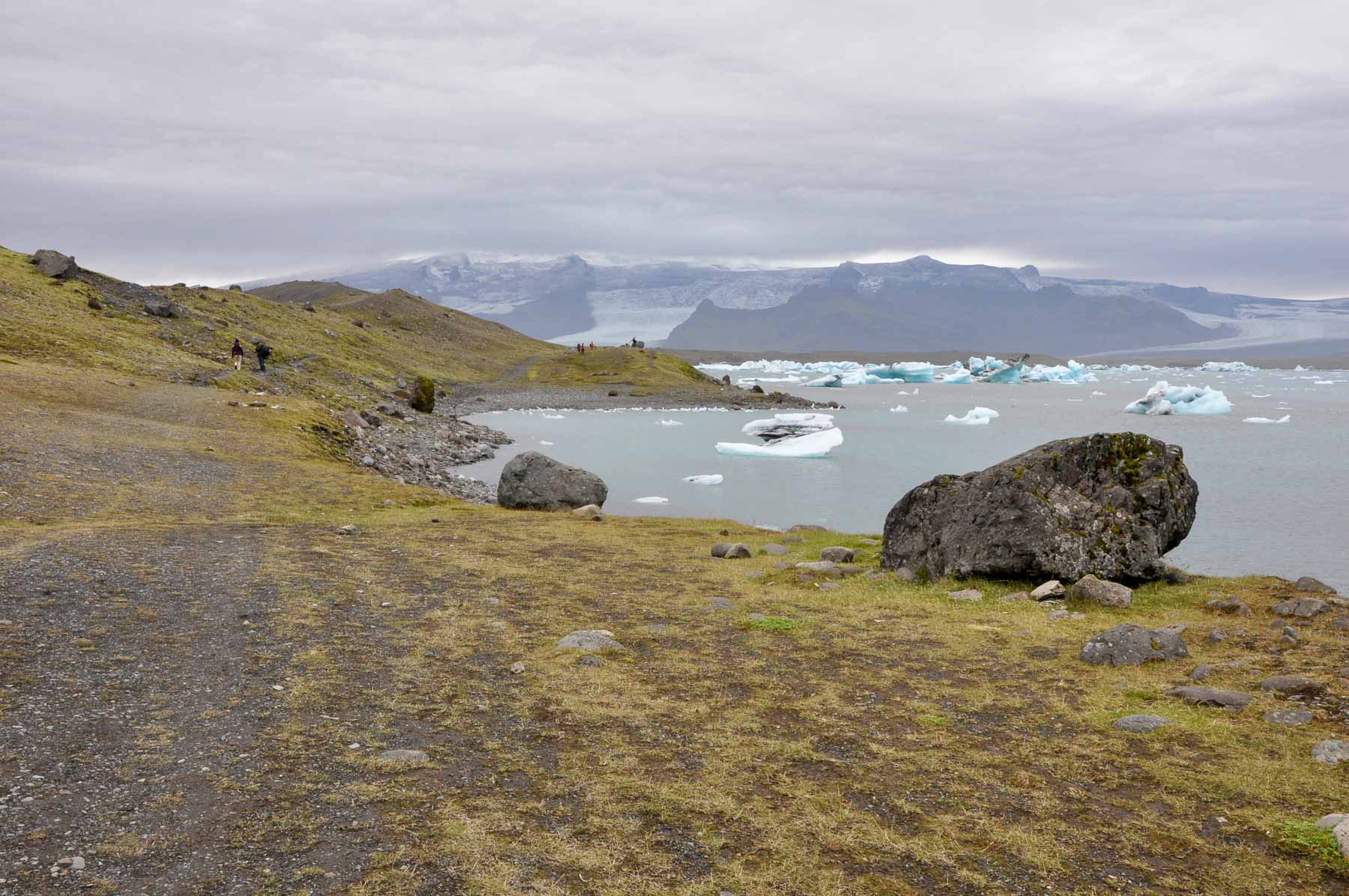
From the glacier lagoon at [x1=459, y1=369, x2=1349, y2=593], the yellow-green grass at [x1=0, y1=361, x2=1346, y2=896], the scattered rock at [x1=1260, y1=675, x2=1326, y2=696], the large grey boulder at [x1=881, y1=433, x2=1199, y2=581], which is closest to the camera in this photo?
the yellow-green grass at [x1=0, y1=361, x2=1346, y2=896]

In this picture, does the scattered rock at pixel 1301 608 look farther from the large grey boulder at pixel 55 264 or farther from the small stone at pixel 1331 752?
the large grey boulder at pixel 55 264

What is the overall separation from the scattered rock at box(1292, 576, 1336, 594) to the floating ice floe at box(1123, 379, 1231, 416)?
328 feet

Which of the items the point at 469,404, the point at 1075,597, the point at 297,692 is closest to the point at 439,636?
the point at 297,692

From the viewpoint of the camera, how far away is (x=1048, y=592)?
54.5 ft

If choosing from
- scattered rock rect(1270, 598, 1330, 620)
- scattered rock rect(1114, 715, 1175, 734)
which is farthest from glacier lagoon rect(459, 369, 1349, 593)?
scattered rock rect(1114, 715, 1175, 734)

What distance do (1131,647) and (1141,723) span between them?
2.80 m

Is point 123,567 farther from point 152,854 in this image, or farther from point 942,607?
point 942,607

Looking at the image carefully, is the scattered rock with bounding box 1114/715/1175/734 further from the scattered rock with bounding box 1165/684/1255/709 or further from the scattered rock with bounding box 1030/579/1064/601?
the scattered rock with bounding box 1030/579/1064/601

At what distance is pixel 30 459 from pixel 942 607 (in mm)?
25842

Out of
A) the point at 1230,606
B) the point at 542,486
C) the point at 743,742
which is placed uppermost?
the point at 1230,606

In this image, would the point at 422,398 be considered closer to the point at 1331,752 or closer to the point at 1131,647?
the point at 1131,647

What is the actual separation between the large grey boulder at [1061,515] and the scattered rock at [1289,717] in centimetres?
705

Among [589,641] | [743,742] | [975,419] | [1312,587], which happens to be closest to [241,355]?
[589,641]

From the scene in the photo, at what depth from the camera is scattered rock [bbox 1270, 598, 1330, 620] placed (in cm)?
1434
